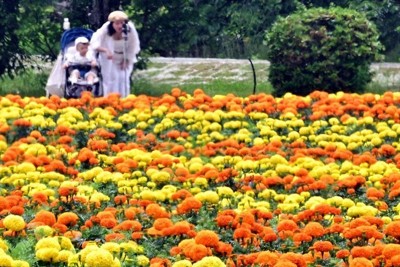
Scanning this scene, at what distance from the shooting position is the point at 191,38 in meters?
14.9

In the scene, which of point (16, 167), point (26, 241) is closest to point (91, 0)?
point (16, 167)

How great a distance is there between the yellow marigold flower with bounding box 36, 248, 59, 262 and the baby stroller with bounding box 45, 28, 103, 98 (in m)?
7.90

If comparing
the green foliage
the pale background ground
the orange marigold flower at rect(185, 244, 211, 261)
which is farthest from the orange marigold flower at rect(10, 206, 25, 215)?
the pale background ground

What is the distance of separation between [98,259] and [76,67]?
27.5 feet

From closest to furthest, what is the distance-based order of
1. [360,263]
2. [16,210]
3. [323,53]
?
[360,263], [16,210], [323,53]

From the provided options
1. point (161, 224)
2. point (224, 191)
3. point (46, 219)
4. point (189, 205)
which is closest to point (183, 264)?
point (161, 224)

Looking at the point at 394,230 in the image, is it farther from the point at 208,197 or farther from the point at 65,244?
the point at 65,244

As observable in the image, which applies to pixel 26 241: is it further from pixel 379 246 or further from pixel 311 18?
pixel 311 18

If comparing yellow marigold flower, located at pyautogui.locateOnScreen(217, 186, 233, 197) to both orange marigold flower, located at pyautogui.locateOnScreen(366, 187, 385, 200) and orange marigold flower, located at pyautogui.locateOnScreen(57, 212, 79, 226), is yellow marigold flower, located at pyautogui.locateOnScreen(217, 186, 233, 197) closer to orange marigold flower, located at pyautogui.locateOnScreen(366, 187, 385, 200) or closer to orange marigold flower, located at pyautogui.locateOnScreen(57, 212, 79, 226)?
orange marigold flower, located at pyautogui.locateOnScreen(366, 187, 385, 200)

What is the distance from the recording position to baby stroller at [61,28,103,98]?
40.3 feet

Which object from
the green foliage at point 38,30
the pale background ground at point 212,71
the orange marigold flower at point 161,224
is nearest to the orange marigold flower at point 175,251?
the orange marigold flower at point 161,224

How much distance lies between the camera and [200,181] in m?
6.92

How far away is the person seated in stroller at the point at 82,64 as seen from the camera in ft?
40.3

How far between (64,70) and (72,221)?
723 centimetres
